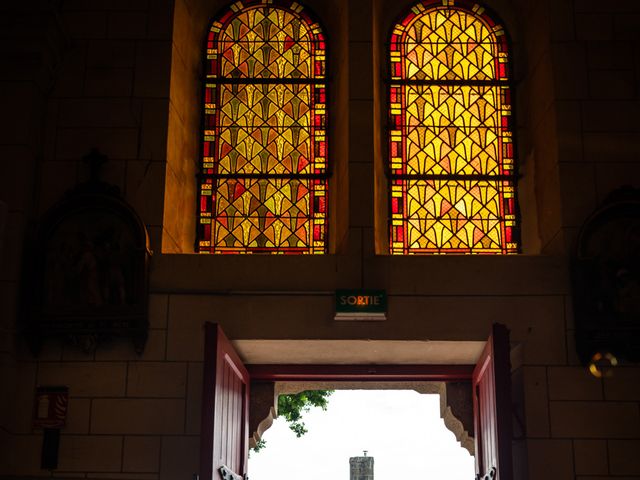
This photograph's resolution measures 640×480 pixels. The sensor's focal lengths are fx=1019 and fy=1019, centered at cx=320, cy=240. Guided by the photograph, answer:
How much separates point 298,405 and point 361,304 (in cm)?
713

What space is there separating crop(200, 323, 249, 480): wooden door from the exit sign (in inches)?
26.7

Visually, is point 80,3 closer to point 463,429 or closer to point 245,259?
point 245,259

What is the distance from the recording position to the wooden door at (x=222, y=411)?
200 inches

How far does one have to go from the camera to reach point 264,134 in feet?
22.4

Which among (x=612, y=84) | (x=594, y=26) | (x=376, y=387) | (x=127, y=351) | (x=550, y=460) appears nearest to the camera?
(x=550, y=460)

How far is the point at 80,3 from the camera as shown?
21.2 ft

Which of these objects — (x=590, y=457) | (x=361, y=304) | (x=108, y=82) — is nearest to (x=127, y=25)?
(x=108, y=82)

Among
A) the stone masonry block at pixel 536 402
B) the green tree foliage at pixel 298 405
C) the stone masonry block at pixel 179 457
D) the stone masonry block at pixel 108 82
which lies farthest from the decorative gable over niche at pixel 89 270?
the green tree foliage at pixel 298 405

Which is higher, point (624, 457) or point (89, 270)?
point (89, 270)

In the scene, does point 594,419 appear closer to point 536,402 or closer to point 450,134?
point 536,402

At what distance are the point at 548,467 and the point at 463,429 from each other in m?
1.18

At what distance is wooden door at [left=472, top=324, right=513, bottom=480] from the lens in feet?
16.6

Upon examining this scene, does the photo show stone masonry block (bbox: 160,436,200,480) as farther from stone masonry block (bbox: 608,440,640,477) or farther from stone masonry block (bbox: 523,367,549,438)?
stone masonry block (bbox: 608,440,640,477)

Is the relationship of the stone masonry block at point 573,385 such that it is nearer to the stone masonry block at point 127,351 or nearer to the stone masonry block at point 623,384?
the stone masonry block at point 623,384
